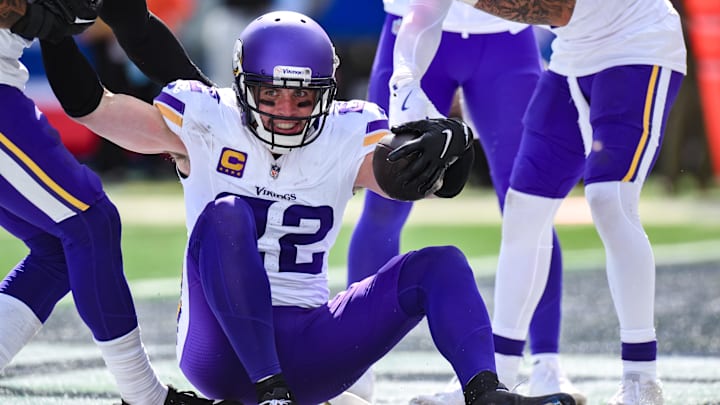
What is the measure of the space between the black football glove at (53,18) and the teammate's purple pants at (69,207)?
235mm

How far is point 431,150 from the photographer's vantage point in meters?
3.12

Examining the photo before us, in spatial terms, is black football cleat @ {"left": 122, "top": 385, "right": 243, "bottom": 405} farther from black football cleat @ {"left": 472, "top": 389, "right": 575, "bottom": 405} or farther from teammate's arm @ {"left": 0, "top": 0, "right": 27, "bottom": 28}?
teammate's arm @ {"left": 0, "top": 0, "right": 27, "bottom": 28}

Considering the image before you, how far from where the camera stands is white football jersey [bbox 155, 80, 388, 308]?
11.0 ft

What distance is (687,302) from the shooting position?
6.31m

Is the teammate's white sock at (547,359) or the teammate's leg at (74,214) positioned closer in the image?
the teammate's leg at (74,214)

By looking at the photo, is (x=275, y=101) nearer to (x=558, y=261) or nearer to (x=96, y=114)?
(x=96, y=114)

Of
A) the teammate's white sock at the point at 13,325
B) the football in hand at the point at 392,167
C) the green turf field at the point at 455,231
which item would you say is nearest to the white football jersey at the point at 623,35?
the football in hand at the point at 392,167

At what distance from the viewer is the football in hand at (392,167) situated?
3205 millimetres

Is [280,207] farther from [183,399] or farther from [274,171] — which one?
[183,399]

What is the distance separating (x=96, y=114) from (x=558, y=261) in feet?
6.01

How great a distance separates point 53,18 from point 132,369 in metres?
0.94

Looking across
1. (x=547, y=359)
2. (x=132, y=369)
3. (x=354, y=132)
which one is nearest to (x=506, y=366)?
(x=547, y=359)

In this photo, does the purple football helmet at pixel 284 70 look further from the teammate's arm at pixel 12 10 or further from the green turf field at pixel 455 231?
the green turf field at pixel 455 231

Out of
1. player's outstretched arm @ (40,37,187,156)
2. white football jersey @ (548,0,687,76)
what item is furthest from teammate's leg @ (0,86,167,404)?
white football jersey @ (548,0,687,76)
